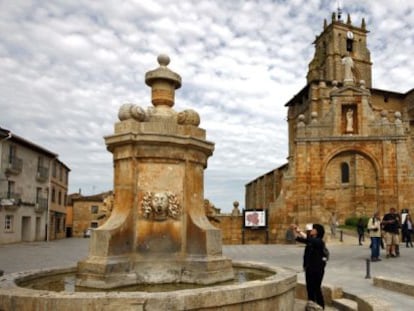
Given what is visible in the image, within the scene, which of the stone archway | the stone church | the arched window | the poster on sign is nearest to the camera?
the poster on sign

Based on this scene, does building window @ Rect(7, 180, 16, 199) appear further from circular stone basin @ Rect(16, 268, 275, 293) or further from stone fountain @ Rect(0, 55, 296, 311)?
stone fountain @ Rect(0, 55, 296, 311)

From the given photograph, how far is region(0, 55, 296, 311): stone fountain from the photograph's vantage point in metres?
6.14

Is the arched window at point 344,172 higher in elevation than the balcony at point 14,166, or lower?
higher

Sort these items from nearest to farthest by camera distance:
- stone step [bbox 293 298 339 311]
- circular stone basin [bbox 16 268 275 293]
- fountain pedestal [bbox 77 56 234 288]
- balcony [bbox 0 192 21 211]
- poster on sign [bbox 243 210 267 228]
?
circular stone basin [bbox 16 268 275 293]
fountain pedestal [bbox 77 56 234 288]
stone step [bbox 293 298 339 311]
poster on sign [bbox 243 210 267 228]
balcony [bbox 0 192 21 211]

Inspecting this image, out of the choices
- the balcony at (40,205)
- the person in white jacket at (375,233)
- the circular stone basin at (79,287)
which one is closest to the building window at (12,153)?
the balcony at (40,205)

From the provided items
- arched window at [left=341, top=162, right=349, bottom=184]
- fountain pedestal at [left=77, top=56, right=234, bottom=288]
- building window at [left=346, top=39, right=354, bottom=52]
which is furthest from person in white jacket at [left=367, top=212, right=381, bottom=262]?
building window at [left=346, top=39, right=354, bottom=52]

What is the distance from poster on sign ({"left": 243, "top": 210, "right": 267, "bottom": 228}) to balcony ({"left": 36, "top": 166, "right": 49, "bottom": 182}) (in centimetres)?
2106

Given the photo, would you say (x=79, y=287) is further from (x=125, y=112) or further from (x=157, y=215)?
(x=125, y=112)

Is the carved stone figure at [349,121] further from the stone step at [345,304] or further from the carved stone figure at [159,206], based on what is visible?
the carved stone figure at [159,206]

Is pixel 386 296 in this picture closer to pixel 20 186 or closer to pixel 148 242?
pixel 148 242

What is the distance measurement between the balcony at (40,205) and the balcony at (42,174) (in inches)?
70.7

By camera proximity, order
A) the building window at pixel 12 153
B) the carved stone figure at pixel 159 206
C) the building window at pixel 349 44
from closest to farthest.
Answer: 1. the carved stone figure at pixel 159 206
2. the building window at pixel 12 153
3. the building window at pixel 349 44

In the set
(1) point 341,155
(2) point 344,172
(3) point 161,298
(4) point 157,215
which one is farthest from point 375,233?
(2) point 344,172

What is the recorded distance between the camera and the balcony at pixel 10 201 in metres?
31.3
